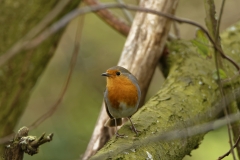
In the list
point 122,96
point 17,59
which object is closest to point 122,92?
point 122,96

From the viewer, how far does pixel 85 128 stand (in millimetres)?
5840

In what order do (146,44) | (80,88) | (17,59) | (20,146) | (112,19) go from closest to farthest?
(20,146)
(146,44)
(17,59)
(112,19)
(80,88)

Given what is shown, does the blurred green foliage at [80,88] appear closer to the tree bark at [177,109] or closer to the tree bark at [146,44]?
the tree bark at [177,109]

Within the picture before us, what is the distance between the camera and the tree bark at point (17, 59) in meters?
3.86

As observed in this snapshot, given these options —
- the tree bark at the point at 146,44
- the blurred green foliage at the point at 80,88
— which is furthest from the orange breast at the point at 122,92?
the blurred green foliage at the point at 80,88

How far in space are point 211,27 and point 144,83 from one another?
4.08 ft

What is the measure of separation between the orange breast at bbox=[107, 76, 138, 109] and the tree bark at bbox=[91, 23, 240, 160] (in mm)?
115

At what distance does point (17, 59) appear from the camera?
3941 millimetres

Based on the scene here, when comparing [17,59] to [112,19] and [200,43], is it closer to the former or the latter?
[112,19]

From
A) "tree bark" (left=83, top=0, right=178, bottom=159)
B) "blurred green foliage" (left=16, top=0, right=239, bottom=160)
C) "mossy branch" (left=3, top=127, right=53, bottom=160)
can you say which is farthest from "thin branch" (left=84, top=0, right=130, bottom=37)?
"mossy branch" (left=3, top=127, right=53, bottom=160)

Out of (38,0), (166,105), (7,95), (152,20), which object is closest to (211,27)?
(166,105)

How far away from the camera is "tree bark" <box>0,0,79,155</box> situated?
3855 mm

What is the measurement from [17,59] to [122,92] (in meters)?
1.64

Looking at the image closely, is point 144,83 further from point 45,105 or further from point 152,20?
point 45,105
